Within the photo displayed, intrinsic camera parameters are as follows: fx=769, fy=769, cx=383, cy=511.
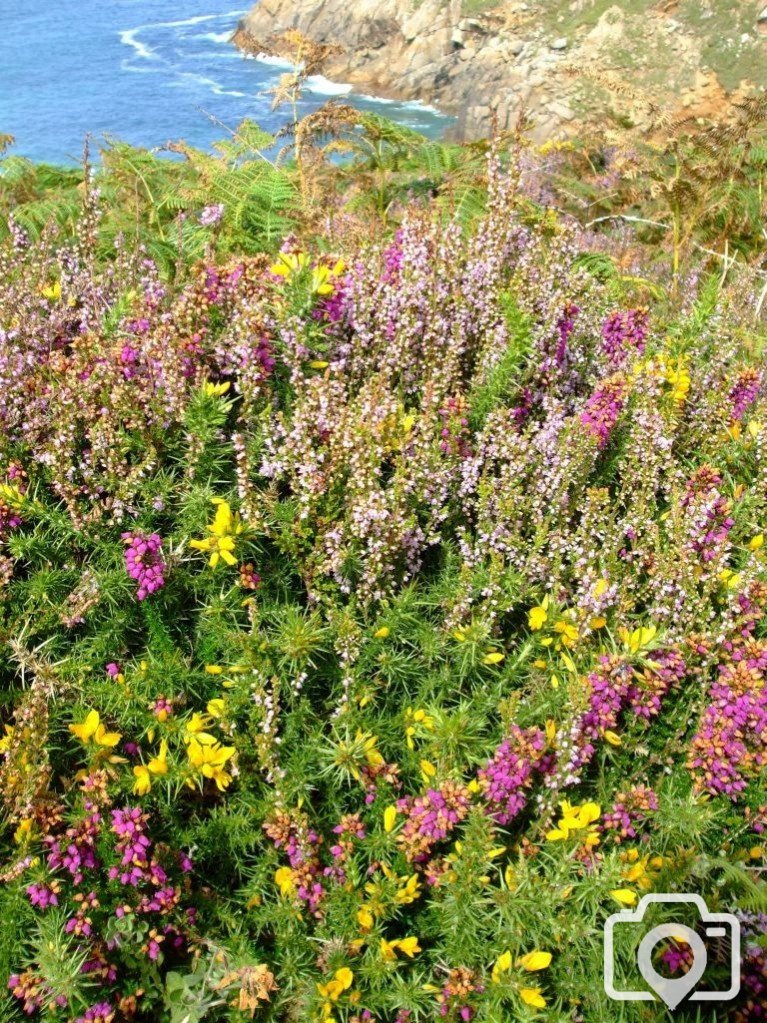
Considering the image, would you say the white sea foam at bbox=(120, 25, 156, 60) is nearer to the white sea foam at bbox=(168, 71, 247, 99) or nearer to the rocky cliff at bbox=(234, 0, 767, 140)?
the white sea foam at bbox=(168, 71, 247, 99)

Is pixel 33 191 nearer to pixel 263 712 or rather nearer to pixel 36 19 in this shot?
pixel 263 712

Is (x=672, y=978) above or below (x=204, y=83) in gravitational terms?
below

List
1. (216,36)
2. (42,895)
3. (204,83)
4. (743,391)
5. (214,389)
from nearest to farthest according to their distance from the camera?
(42,895) → (214,389) → (743,391) → (204,83) → (216,36)

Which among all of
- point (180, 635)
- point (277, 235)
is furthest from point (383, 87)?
point (180, 635)

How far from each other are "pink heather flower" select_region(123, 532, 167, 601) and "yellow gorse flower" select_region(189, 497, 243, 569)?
0.14 metres

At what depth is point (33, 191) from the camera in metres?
7.52

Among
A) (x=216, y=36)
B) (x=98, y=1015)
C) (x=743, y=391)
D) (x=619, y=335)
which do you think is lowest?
(x=98, y=1015)

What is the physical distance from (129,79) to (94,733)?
55.8 metres

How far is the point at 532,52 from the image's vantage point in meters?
46.9

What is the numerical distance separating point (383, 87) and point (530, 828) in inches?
2158

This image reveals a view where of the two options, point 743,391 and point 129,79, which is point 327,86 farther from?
point 743,391

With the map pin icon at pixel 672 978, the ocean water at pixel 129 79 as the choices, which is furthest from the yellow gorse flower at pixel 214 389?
the ocean water at pixel 129 79

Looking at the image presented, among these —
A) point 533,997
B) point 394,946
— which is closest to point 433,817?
point 394,946

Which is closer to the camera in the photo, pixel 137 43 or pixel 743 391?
pixel 743 391
